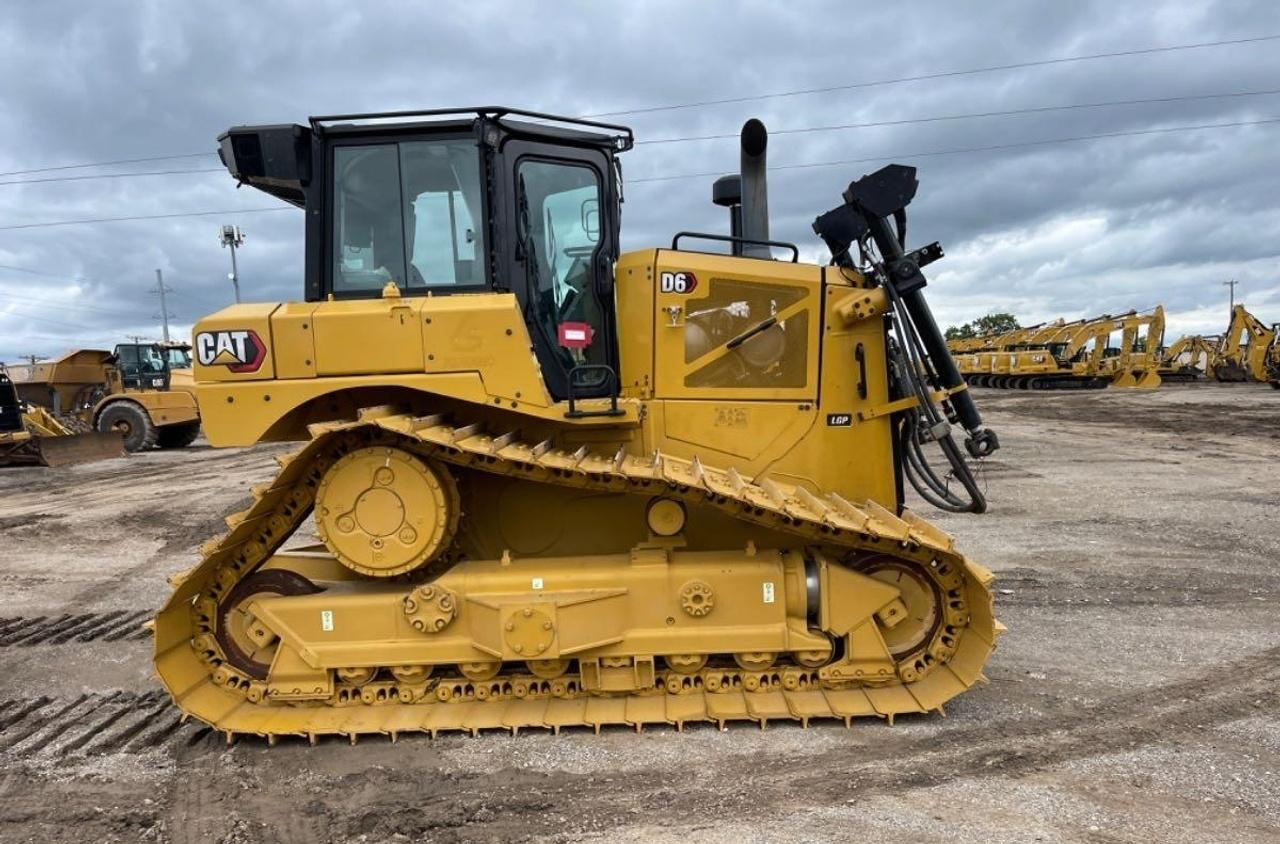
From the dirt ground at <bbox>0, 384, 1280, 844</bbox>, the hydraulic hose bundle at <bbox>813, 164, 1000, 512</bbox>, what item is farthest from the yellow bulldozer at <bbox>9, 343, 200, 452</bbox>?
the hydraulic hose bundle at <bbox>813, 164, 1000, 512</bbox>

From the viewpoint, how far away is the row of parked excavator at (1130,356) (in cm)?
3538

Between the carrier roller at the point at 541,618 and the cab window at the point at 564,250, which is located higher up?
the cab window at the point at 564,250

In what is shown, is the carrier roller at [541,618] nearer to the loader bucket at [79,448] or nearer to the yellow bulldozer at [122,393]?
the loader bucket at [79,448]

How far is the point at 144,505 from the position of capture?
39.6 ft

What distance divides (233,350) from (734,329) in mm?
2702

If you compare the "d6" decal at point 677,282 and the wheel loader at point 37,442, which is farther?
the wheel loader at point 37,442

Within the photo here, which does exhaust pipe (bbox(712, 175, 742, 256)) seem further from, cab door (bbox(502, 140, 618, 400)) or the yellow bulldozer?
the yellow bulldozer

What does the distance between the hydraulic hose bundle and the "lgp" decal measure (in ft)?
10.6

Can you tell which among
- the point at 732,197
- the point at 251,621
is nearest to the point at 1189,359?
the point at 732,197

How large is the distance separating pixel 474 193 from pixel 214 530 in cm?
789

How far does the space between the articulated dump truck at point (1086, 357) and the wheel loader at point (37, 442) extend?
31.2 meters

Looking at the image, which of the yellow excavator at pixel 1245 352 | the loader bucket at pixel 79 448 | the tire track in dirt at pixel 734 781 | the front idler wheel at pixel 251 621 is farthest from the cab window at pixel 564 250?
the yellow excavator at pixel 1245 352

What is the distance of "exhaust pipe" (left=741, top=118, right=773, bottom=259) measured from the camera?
530 cm

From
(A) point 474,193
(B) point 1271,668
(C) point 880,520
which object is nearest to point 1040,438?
(B) point 1271,668
